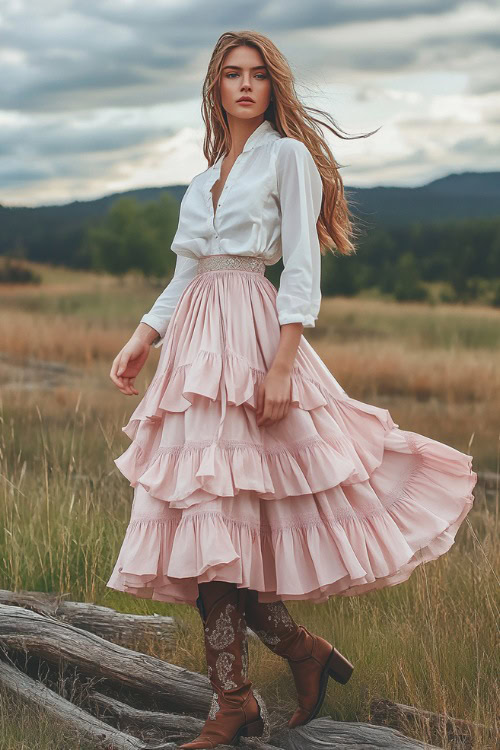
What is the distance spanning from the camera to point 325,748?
292 cm

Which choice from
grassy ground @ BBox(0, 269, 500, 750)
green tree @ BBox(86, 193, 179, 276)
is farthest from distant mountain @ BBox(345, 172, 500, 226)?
grassy ground @ BBox(0, 269, 500, 750)

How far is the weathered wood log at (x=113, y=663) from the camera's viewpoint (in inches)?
130

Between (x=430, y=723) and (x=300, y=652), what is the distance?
462 millimetres

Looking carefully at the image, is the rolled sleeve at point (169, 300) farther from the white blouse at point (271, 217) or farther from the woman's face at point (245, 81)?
the woman's face at point (245, 81)

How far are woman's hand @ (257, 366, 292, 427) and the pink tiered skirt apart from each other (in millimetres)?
35

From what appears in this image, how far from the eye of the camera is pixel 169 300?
3.19m

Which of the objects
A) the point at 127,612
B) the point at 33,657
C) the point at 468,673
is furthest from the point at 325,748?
the point at 127,612

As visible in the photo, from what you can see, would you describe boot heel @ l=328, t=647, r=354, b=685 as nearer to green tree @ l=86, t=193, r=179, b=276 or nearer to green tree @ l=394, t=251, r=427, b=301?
green tree @ l=394, t=251, r=427, b=301

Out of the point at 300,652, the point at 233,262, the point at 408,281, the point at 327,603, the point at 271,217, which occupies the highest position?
the point at 408,281

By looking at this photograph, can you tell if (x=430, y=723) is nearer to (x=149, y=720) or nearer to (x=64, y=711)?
(x=149, y=720)

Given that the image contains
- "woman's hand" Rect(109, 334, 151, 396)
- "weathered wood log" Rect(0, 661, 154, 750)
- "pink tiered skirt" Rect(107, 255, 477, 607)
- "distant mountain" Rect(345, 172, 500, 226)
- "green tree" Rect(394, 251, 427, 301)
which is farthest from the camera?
"distant mountain" Rect(345, 172, 500, 226)

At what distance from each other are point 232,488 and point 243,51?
1359mm

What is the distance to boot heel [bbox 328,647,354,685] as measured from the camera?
310 cm

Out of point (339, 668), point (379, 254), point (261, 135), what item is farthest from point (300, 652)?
point (379, 254)
